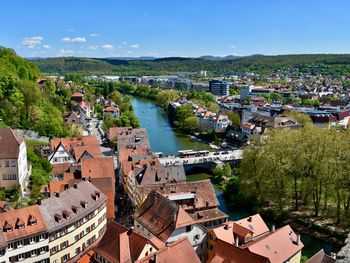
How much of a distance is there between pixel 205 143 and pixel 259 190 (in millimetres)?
33870

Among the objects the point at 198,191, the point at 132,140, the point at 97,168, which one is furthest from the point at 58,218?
the point at 132,140

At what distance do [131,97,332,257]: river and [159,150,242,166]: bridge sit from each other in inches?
91.3

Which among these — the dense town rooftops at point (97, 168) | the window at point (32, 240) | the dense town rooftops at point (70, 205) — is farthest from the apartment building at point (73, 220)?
the dense town rooftops at point (97, 168)

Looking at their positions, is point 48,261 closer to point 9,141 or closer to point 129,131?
point 9,141

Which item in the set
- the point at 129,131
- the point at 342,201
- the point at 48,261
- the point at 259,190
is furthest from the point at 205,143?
the point at 48,261

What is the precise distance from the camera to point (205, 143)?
7556 centimetres

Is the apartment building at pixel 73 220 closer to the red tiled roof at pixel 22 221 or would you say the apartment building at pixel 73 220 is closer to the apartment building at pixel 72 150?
the red tiled roof at pixel 22 221

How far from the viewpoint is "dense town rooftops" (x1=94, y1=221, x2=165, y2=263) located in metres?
23.3

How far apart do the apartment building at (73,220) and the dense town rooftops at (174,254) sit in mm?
6970

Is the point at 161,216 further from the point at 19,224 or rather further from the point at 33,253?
the point at 19,224

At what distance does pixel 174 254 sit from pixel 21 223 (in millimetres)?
9843

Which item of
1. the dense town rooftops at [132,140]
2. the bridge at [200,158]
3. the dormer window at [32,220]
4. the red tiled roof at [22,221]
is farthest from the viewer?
the dense town rooftops at [132,140]

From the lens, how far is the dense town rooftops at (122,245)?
76.3ft

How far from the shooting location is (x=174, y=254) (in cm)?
2275
